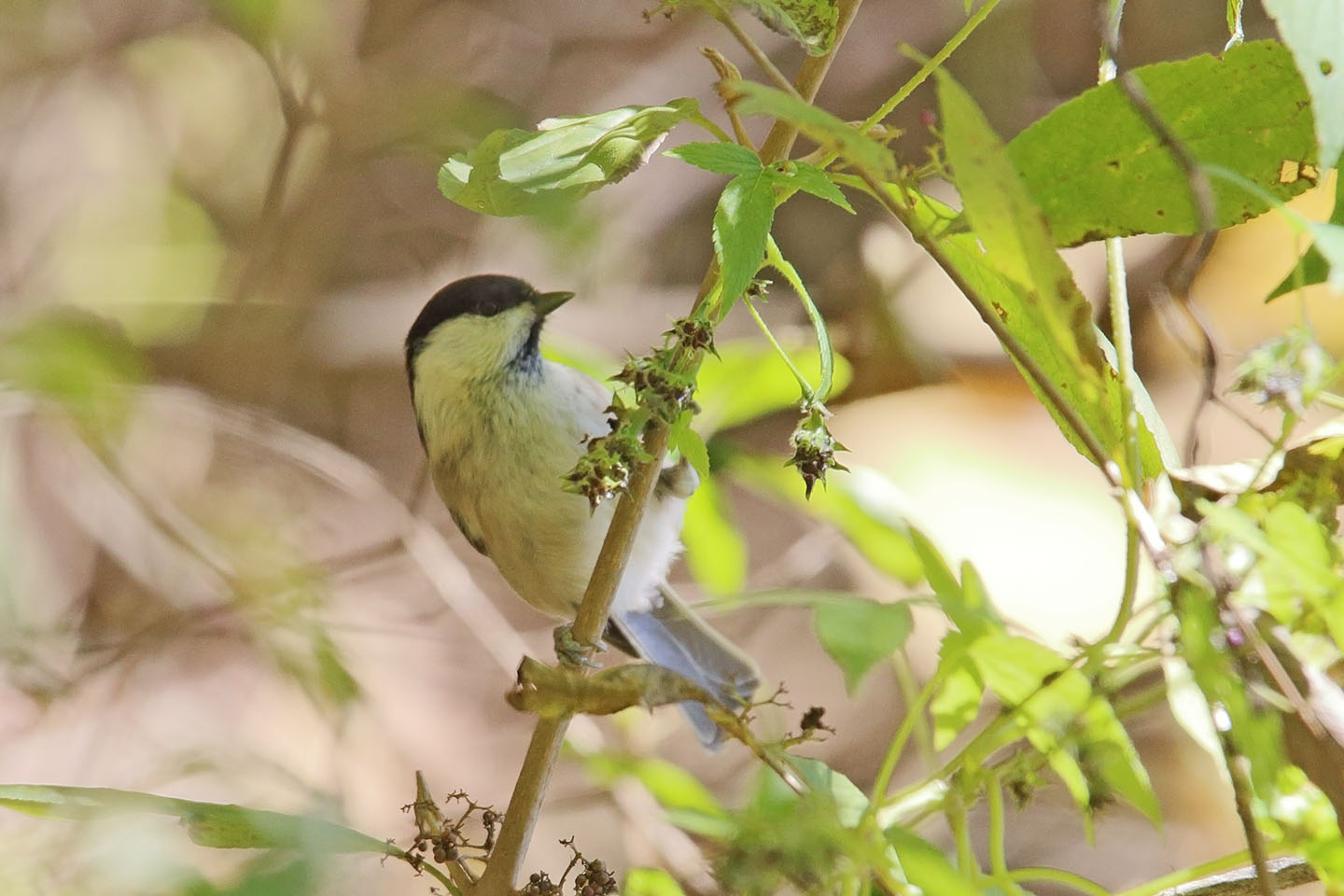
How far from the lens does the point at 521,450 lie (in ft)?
5.44

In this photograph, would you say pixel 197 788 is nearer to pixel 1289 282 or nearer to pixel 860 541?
pixel 860 541

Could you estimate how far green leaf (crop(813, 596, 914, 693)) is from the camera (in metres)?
0.78

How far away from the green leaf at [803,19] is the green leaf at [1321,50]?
26 cm

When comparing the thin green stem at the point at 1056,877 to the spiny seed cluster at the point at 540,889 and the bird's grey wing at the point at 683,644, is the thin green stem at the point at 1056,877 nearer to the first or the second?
the spiny seed cluster at the point at 540,889

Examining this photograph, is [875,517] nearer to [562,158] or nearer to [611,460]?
[611,460]

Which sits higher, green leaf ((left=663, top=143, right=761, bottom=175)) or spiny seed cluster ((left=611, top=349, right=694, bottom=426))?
green leaf ((left=663, top=143, right=761, bottom=175))

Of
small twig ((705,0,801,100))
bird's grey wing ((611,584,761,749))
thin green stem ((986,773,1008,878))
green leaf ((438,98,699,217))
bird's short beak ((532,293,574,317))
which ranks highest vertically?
bird's short beak ((532,293,574,317))

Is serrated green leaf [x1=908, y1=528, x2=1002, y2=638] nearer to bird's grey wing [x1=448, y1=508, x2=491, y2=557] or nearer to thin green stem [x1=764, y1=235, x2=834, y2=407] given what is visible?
thin green stem [x1=764, y1=235, x2=834, y2=407]

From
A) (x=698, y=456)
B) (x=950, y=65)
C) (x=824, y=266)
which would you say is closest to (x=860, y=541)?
(x=698, y=456)

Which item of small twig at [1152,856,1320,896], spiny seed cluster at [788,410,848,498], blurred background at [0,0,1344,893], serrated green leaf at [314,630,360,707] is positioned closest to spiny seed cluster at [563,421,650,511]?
spiny seed cluster at [788,410,848,498]

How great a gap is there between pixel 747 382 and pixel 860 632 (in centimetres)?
76

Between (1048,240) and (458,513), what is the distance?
136cm

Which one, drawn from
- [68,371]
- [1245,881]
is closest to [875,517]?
[1245,881]

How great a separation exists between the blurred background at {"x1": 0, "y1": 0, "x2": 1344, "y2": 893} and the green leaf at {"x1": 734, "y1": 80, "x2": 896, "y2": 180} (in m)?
1.49
